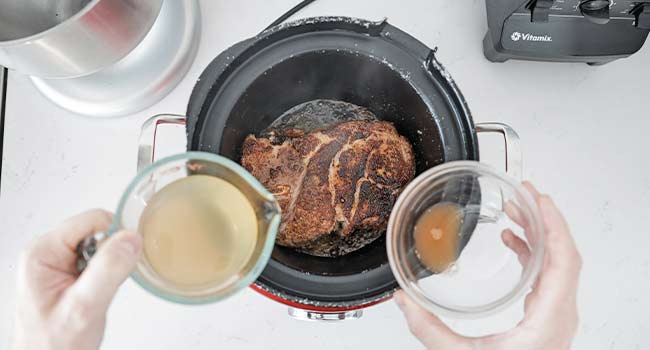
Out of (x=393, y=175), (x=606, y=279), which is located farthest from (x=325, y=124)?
(x=606, y=279)

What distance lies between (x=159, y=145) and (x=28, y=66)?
0.21m

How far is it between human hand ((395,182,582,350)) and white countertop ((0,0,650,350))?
25cm

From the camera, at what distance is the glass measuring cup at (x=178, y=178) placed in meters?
0.55

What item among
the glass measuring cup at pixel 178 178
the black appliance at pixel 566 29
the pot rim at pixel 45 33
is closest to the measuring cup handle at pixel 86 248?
the glass measuring cup at pixel 178 178

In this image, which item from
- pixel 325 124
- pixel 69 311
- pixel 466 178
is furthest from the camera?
pixel 325 124

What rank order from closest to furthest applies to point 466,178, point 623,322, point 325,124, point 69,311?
1. point 69,311
2. point 466,178
3. point 325,124
4. point 623,322

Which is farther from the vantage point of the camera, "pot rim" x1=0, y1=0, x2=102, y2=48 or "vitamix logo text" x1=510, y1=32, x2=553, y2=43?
"vitamix logo text" x1=510, y1=32, x2=553, y2=43

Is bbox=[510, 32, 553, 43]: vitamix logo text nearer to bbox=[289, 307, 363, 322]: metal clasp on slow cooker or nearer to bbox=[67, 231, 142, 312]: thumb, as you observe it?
bbox=[289, 307, 363, 322]: metal clasp on slow cooker

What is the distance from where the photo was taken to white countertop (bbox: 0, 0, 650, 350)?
33.7 inches

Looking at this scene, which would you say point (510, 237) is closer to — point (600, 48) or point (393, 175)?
point (393, 175)

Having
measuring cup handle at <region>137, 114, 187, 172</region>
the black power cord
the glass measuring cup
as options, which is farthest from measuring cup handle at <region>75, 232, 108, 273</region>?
the black power cord

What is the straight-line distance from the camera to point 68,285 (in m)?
0.57

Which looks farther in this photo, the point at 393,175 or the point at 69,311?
the point at 393,175

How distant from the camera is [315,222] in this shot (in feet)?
2.34
